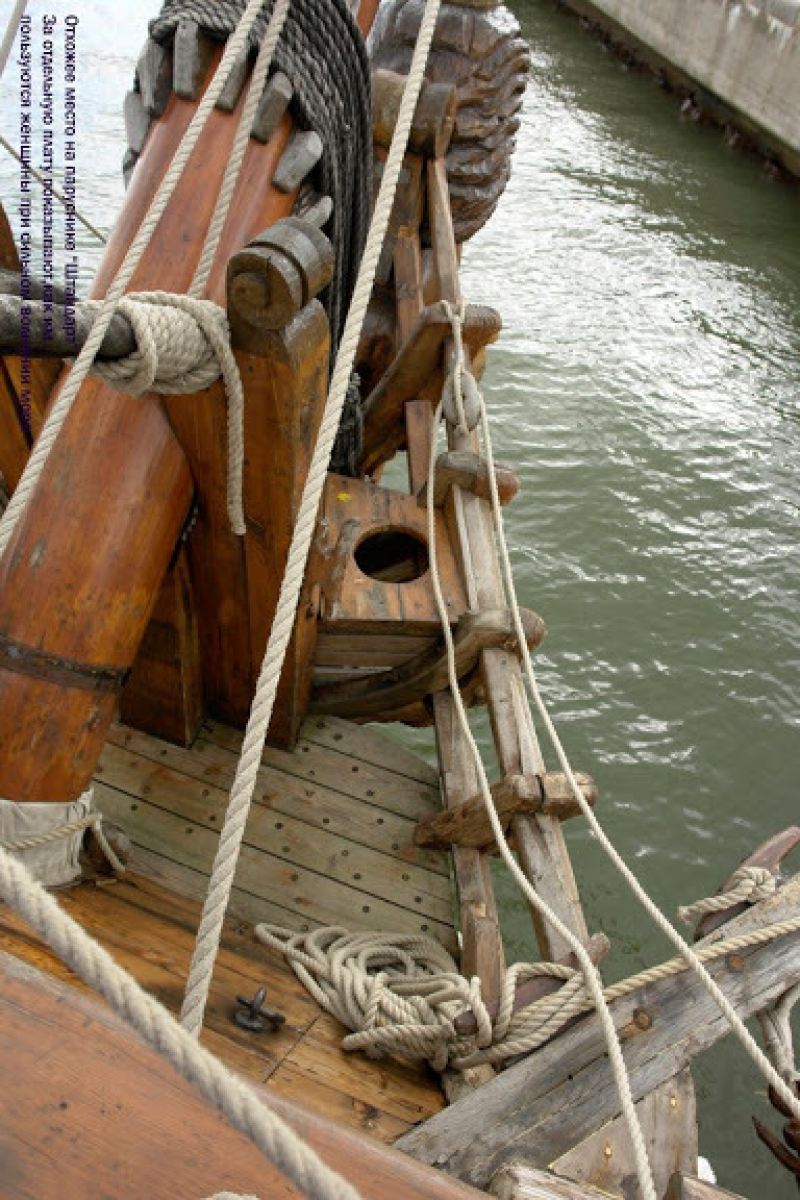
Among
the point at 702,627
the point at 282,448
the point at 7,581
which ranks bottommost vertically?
the point at 702,627

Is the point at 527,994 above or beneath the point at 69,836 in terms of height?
above

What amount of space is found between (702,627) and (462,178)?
290cm

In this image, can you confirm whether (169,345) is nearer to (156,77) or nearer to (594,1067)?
(156,77)

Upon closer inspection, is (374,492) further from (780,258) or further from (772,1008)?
(780,258)

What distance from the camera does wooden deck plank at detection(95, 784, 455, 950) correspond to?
8.16 feet

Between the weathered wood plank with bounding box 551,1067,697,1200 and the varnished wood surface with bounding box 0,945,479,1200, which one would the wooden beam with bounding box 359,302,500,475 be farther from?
the varnished wood surface with bounding box 0,945,479,1200

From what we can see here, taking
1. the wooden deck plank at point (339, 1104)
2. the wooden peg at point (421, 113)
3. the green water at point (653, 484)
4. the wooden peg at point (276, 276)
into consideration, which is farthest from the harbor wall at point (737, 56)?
the wooden deck plank at point (339, 1104)

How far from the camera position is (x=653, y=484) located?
6270mm

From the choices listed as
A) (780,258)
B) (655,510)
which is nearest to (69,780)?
(655,510)

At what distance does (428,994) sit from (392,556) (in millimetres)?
1958

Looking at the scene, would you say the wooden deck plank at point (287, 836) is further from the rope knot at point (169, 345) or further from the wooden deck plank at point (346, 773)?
the rope knot at point (169, 345)

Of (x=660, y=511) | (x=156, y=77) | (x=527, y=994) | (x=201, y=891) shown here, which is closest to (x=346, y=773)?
(x=201, y=891)

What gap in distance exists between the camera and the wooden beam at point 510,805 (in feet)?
7.15

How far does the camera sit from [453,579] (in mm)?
3027
